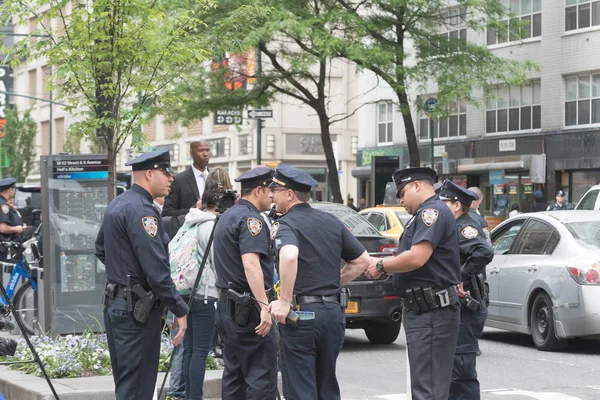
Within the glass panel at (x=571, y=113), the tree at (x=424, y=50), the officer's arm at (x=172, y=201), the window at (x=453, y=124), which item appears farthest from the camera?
the window at (x=453, y=124)

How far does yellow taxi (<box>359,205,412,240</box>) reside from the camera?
21.3 meters

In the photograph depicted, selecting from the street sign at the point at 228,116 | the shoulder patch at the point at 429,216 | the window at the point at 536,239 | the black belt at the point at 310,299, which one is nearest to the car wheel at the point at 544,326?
the window at the point at 536,239

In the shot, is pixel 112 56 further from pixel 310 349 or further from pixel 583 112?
pixel 583 112

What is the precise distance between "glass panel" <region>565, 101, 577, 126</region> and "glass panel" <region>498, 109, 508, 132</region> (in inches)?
127

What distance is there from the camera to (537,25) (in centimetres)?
3931

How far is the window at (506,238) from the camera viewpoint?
14391 millimetres

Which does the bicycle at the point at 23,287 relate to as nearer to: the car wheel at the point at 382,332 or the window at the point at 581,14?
the car wheel at the point at 382,332

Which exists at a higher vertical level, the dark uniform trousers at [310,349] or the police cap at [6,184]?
the police cap at [6,184]

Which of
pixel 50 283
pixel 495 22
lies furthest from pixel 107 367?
pixel 495 22

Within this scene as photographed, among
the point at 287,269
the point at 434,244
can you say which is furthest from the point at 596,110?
the point at 287,269

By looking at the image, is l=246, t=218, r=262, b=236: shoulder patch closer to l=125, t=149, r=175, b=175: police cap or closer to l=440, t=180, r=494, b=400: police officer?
l=125, t=149, r=175, b=175: police cap

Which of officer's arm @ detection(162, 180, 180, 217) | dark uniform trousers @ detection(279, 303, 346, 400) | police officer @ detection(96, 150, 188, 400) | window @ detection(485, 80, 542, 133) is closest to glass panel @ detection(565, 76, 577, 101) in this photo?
window @ detection(485, 80, 542, 133)

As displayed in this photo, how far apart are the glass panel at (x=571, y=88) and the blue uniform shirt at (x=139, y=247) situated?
3247 centimetres

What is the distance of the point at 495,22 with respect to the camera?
107ft
